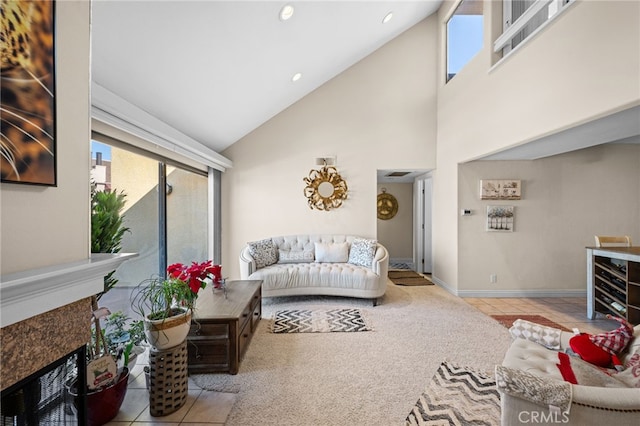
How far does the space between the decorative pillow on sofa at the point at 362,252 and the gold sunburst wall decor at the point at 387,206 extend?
2990mm

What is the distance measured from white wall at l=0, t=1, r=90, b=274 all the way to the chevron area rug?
7.95ft

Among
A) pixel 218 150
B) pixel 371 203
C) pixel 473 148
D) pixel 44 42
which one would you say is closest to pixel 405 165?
pixel 371 203

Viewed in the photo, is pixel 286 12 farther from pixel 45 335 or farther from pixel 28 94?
pixel 45 335

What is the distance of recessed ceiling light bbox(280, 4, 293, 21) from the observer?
9.12ft

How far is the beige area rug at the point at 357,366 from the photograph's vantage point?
1.91 meters

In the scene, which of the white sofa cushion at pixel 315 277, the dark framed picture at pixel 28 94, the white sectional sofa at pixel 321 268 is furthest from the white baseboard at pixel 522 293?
the dark framed picture at pixel 28 94

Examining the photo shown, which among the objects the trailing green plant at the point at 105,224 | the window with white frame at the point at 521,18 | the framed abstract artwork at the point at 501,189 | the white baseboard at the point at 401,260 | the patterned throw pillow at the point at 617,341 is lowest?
the white baseboard at the point at 401,260

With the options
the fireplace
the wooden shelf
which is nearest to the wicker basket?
the fireplace

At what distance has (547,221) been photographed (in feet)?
14.3

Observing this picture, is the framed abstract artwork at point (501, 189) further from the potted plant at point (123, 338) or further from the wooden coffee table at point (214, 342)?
the potted plant at point (123, 338)

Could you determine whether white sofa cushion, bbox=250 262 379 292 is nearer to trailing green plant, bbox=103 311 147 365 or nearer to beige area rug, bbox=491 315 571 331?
beige area rug, bbox=491 315 571 331

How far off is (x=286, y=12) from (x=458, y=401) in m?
3.69

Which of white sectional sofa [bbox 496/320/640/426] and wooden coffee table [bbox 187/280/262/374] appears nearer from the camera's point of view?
white sectional sofa [bbox 496/320/640/426]

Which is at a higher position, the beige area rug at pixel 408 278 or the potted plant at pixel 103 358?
the potted plant at pixel 103 358
